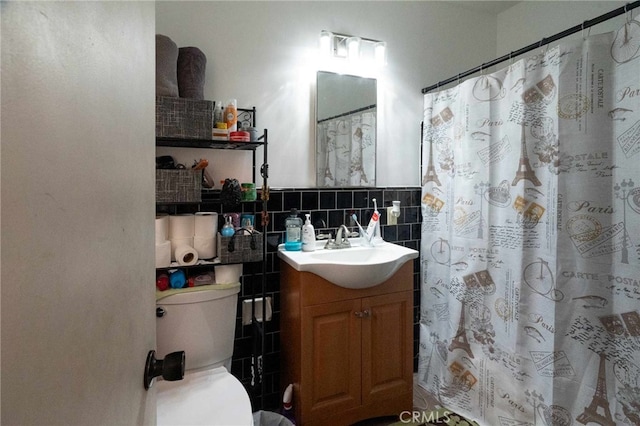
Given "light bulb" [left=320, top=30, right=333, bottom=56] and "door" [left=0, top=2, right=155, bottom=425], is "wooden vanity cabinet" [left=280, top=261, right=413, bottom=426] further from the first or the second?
"light bulb" [left=320, top=30, right=333, bottom=56]

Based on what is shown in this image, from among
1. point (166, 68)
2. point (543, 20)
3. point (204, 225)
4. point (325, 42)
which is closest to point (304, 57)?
point (325, 42)

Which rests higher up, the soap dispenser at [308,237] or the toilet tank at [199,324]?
the soap dispenser at [308,237]

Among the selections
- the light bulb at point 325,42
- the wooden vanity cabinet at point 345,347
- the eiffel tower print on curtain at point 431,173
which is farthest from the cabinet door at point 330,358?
the light bulb at point 325,42

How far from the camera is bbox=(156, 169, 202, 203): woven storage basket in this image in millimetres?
1441

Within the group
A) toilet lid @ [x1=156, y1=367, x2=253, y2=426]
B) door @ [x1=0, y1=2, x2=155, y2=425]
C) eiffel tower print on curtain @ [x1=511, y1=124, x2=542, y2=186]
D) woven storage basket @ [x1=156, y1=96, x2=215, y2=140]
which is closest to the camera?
door @ [x1=0, y1=2, x2=155, y2=425]

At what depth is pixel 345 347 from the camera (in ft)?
5.56

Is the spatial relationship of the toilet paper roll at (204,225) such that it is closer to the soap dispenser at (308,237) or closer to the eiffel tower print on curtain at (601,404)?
the soap dispenser at (308,237)

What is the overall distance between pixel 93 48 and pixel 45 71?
0.11 metres

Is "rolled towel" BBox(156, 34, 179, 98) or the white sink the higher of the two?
"rolled towel" BBox(156, 34, 179, 98)

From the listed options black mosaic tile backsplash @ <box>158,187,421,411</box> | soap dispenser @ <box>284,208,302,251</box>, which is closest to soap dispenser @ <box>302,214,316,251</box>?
soap dispenser @ <box>284,208,302,251</box>

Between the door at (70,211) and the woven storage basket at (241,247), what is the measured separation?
102 centimetres

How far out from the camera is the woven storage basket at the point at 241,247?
5.18 ft

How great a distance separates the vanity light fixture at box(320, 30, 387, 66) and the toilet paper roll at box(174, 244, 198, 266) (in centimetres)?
132

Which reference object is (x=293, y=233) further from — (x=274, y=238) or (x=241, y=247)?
(x=241, y=247)
